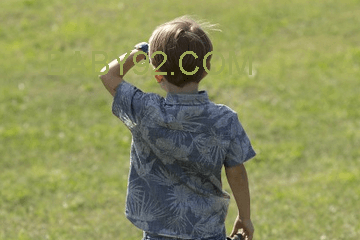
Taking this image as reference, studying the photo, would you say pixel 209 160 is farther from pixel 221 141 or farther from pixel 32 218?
pixel 32 218

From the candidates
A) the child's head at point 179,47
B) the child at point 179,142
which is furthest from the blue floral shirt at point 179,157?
the child's head at point 179,47

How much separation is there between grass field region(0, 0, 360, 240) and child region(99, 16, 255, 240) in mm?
3099

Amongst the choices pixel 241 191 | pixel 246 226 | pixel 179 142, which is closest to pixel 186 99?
pixel 179 142

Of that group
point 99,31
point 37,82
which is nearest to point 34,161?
point 37,82

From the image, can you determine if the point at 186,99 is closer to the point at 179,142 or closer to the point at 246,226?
the point at 179,142

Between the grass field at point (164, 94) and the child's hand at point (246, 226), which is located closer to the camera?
the child's hand at point (246, 226)

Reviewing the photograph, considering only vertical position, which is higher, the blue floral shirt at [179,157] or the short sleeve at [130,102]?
the short sleeve at [130,102]

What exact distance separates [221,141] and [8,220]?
399 cm

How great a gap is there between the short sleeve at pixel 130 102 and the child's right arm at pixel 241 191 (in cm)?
51

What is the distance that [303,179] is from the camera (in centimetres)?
751

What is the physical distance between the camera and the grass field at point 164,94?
6.68 meters

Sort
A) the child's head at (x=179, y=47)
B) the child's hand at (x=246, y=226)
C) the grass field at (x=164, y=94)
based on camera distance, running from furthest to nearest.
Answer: the grass field at (x=164, y=94)
the child's hand at (x=246, y=226)
the child's head at (x=179, y=47)

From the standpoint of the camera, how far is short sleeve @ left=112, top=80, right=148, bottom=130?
3.01 metres

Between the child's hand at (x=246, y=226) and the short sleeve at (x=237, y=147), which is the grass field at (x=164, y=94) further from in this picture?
the short sleeve at (x=237, y=147)
